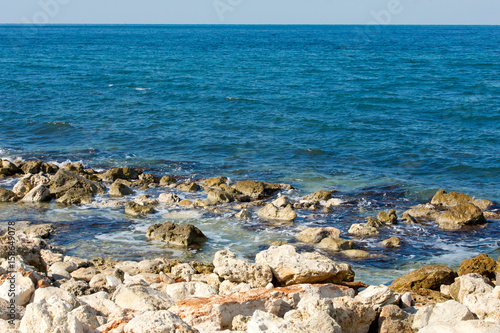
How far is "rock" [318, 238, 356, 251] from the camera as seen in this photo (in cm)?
1566

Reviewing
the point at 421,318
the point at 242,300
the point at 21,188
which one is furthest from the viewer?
the point at 21,188

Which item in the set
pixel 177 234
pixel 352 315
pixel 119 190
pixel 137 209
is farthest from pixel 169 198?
pixel 352 315

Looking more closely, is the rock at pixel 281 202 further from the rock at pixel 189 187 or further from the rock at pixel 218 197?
the rock at pixel 189 187

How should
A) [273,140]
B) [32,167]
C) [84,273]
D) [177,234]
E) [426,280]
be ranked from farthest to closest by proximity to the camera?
[273,140] < [32,167] < [177,234] < [84,273] < [426,280]

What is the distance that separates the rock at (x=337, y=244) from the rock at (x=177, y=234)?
3.87m

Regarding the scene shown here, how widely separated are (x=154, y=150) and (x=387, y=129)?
1418 centimetres

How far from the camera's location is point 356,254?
50.3 feet

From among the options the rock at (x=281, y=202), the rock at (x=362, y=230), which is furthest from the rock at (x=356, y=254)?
the rock at (x=281, y=202)

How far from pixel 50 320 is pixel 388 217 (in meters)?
13.3

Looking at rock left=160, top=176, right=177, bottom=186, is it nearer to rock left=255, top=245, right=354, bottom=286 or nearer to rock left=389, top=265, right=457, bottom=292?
rock left=255, top=245, right=354, bottom=286

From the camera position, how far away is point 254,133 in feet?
104

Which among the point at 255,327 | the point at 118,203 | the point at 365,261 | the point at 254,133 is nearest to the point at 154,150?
the point at 254,133

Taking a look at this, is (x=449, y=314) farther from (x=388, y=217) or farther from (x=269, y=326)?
(x=388, y=217)

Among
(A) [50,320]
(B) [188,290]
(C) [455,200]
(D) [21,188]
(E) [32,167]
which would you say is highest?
(A) [50,320]
